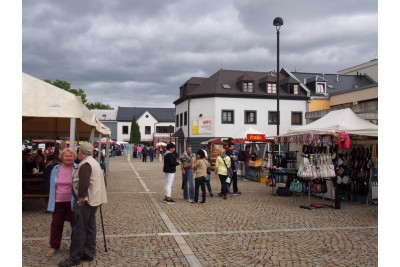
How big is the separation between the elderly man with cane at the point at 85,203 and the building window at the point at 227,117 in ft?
114

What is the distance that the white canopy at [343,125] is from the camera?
10915 millimetres

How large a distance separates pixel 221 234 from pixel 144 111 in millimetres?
72442

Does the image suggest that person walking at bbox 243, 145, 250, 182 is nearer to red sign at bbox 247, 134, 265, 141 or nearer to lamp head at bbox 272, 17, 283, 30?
red sign at bbox 247, 134, 265, 141

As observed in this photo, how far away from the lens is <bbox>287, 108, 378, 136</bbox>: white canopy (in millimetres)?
10915

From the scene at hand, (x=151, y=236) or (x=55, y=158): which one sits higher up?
(x=55, y=158)

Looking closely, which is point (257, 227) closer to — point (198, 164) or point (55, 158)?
point (198, 164)

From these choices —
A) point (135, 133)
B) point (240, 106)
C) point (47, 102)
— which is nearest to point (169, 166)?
point (47, 102)

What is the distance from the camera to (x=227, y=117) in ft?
134

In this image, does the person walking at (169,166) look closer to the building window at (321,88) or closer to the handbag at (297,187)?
the handbag at (297,187)

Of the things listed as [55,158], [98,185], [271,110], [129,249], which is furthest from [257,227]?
[271,110]

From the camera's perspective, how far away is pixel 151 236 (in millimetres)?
7289

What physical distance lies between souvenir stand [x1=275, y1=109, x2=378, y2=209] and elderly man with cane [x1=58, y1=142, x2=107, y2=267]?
660cm

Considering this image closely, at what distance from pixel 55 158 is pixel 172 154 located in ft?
10.5

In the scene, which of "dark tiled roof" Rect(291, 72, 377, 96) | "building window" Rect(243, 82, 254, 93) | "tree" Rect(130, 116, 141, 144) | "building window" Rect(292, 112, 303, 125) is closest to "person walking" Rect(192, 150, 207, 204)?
"building window" Rect(243, 82, 254, 93)
